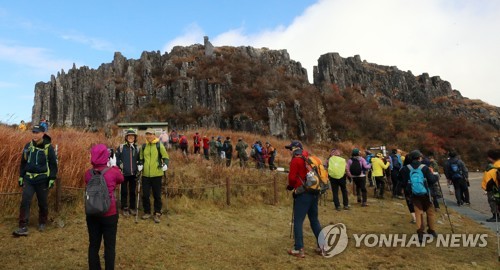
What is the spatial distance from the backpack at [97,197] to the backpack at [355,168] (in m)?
8.52

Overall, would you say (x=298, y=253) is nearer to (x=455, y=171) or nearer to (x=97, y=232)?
(x=97, y=232)

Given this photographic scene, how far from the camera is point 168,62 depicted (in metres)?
46.0

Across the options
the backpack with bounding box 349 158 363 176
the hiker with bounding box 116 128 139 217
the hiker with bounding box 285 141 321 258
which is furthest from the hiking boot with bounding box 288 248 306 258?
the backpack with bounding box 349 158 363 176

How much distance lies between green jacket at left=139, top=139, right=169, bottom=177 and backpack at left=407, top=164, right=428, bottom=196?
17.2 ft

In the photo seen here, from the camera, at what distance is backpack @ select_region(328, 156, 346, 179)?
10164mm

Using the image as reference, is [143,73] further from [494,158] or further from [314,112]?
[494,158]

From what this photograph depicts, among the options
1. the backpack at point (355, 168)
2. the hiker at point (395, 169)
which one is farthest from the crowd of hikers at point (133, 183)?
the hiker at point (395, 169)

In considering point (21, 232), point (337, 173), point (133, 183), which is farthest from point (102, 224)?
point (337, 173)

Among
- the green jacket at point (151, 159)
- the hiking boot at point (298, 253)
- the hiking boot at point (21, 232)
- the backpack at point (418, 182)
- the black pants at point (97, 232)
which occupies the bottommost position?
the hiking boot at point (298, 253)

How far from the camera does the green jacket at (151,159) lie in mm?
7051

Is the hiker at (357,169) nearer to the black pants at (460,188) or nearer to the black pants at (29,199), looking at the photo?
the black pants at (460,188)

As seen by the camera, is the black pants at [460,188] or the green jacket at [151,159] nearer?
the green jacket at [151,159]

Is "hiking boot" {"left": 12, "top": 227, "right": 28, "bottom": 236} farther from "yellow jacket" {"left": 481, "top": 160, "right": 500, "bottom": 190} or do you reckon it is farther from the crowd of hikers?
"yellow jacket" {"left": 481, "top": 160, "right": 500, "bottom": 190}

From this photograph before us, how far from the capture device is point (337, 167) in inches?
401
